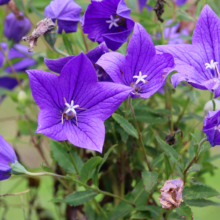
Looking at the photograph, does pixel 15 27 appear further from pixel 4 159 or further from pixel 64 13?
pixel 4 159

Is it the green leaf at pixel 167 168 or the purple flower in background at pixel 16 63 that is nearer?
the green leaf at pixel 167 168

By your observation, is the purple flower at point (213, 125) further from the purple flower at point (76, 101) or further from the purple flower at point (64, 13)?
the purple flower at point (64, 13)

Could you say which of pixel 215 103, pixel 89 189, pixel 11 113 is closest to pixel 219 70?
pixel 215 103

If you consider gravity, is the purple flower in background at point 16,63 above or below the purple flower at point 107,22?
below

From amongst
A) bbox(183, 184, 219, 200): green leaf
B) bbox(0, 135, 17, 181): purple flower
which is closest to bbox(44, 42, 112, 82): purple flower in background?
bbox(0, 135, 17, 181): purple flower

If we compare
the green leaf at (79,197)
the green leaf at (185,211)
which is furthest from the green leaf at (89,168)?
the green leaf at (185,211)
